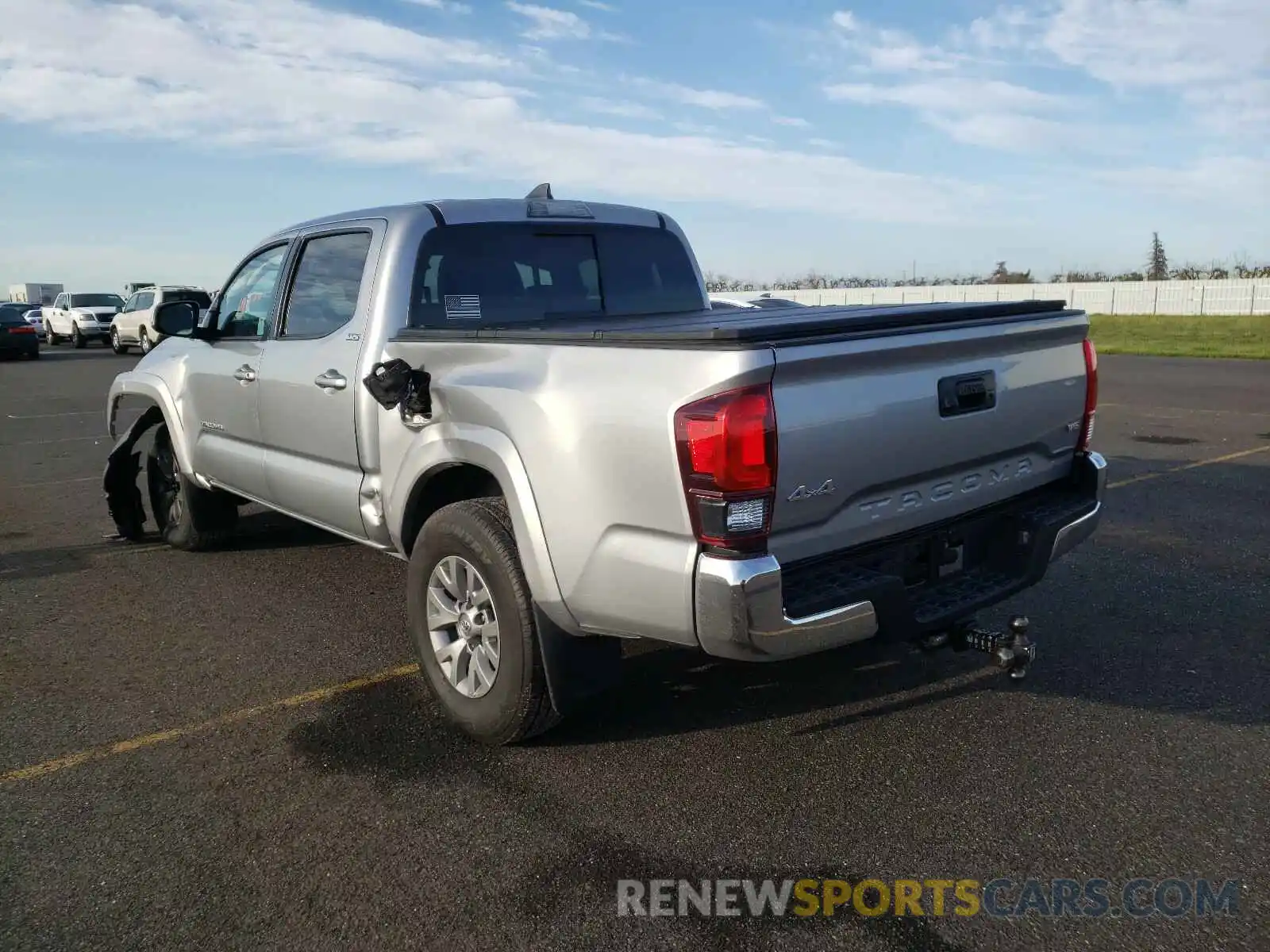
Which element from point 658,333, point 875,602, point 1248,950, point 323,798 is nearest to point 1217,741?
point 1248,950

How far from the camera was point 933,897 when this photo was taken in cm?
278

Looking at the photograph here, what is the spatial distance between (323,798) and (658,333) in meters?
1.90

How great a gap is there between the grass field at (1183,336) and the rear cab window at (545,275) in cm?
2261

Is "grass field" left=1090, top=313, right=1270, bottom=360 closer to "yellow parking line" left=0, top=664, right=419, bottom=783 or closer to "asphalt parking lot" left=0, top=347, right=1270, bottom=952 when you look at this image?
"asphalt parking lot" left=0, top=347, right=1270, bottom=952

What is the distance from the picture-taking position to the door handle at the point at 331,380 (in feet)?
14.5

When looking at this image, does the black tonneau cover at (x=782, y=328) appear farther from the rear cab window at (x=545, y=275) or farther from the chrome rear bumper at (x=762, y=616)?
the chrome rear bumper at (x=762, y=616)

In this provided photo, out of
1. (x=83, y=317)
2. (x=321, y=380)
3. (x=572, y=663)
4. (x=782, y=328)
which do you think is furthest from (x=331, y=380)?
(x=83, y=317)

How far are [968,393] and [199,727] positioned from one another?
124 inches

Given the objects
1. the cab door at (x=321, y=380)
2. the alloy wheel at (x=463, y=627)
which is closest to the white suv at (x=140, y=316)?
the cab door at (x=321, y=380)

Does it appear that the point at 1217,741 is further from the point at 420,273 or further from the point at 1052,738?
the point at 420,273

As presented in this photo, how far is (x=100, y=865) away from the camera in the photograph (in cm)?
302

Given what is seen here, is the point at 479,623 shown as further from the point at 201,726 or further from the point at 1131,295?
the point at 1131,295

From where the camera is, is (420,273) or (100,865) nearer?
(100,865)

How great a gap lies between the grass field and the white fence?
250 cm
